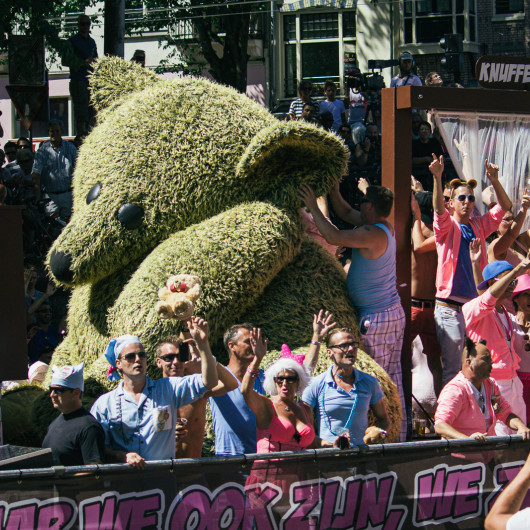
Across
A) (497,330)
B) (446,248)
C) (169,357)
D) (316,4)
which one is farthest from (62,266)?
(316,4)

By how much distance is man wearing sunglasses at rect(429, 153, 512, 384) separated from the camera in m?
6.20

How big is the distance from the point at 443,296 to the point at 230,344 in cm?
192

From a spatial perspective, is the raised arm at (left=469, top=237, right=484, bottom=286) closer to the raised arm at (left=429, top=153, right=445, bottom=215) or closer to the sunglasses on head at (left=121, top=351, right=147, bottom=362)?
the raised arm at (left=429, top=153, right=445, bottom=215)

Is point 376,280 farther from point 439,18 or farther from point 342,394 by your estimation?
point 439,18

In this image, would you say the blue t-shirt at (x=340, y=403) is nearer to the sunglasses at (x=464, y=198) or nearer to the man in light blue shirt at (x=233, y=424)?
the man in light blue shirt at (x=233, y=424)

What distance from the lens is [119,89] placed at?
253 inches

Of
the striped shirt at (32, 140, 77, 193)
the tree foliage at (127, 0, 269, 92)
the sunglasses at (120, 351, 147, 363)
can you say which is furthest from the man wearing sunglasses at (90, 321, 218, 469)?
the tree foliage at (127, 0, 269, 92)

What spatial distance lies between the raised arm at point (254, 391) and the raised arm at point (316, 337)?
1.61ft

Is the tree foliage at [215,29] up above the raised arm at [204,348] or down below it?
above

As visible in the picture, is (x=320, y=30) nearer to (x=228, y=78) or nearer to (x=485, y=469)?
(x=228, y=78)

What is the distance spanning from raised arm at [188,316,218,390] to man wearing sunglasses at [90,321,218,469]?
48 mm

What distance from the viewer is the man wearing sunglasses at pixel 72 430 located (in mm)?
4332

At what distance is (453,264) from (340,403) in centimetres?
178

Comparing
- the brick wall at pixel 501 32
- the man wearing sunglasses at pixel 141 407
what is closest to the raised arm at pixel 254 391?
the man wearing sunglasses at pixel 141 407
